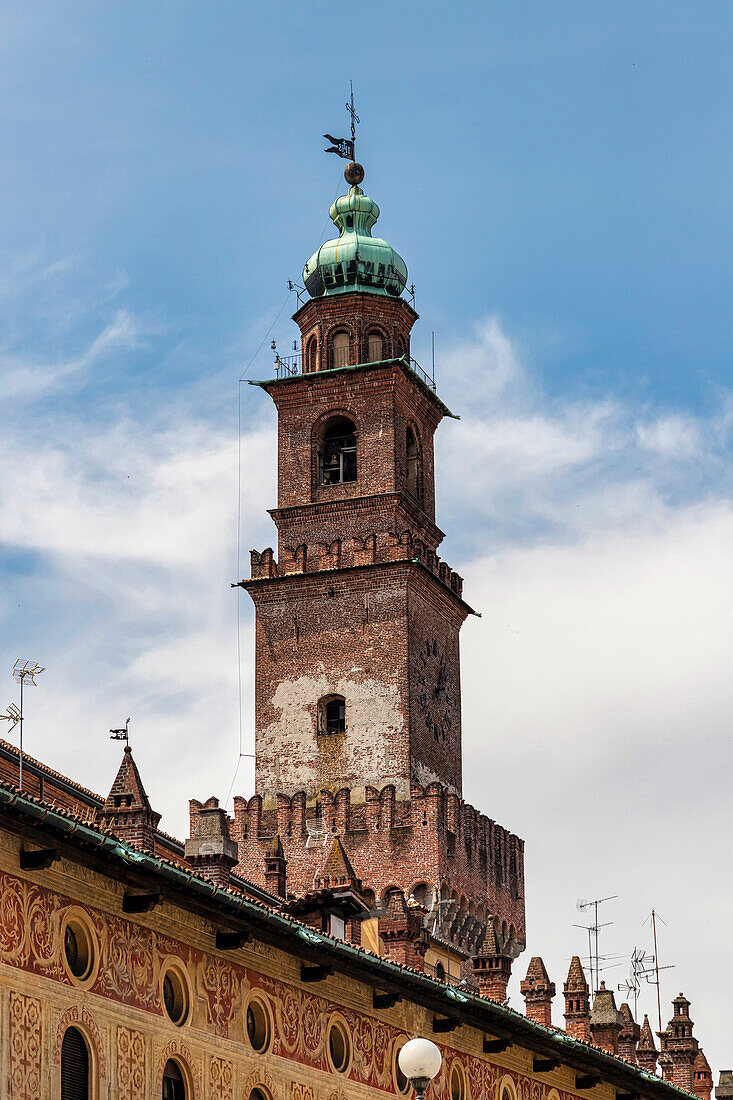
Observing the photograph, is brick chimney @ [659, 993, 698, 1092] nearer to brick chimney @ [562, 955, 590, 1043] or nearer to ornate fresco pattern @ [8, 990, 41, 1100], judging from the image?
brick chimney @ [562, 955, 590, 1043]

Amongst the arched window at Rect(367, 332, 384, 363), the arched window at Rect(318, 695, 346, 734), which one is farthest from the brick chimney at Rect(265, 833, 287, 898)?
the arched window at Rect(367, 332, 384, 363)

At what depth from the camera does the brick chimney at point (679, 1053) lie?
174ft

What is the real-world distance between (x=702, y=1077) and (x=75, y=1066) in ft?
105

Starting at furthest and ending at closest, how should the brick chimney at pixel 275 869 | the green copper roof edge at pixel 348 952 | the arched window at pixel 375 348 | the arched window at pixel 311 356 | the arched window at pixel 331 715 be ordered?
1. the arched window at pixel 311 356
2. the arched window at pixel 375 348
3. the arched window at pixel 331 715
4. the brick chimney at pixel 275 869
5. the green copper roof edge at pixel 348 952

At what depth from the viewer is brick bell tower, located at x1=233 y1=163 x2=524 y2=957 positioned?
6406 centimetres

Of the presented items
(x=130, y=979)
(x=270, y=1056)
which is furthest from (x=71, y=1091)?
(x=270, y=1056)

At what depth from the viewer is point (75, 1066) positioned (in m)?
25.0

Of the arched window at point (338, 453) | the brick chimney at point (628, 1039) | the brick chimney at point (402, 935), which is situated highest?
the arched window at point (338, 453)

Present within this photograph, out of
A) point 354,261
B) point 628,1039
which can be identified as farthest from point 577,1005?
point 354,261

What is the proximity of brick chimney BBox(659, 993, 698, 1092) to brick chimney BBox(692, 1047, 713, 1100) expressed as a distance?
1.64 ft

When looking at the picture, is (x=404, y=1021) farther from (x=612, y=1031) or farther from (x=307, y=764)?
(x=307, y=764)

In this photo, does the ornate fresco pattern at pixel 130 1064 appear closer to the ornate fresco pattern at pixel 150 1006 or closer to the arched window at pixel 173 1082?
the ornate fresco pattern at pixel 150 1006

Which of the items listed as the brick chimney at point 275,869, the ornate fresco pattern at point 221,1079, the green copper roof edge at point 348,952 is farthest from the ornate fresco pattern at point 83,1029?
the brick chimney at point 275,869

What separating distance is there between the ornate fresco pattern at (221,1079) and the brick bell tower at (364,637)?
1330 inches
